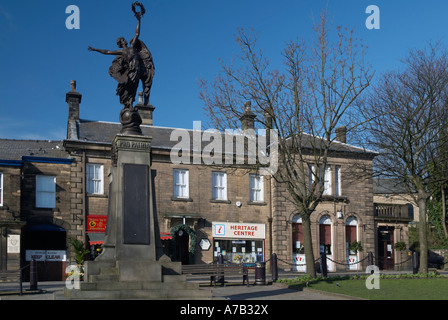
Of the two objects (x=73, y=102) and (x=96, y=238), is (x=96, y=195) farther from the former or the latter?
(x=73, y=102)

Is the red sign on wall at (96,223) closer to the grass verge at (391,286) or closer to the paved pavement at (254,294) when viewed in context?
the paved pavement at (254,294)

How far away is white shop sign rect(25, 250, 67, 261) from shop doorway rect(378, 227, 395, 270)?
2075 cm

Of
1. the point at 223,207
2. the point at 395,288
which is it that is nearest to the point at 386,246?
the point at 223,207

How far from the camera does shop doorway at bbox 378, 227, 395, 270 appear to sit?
38.2 meters

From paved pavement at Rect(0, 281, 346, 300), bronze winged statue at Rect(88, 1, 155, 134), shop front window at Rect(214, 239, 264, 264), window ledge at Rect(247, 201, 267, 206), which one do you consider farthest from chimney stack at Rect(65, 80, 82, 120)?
bronze winged statue at Rect(88, 1, 155, 134)

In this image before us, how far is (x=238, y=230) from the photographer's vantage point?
110 ft

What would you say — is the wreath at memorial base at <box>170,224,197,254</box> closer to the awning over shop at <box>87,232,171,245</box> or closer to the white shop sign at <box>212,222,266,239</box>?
the awning over shop at <box>87,232,171,245</box>

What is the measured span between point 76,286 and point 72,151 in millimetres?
17999

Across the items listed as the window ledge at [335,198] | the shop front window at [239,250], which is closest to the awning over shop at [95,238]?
the shop front window at [239,250]

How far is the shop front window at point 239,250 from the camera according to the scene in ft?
109

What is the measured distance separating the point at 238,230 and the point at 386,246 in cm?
1140

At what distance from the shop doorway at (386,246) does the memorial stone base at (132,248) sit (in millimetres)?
26762
